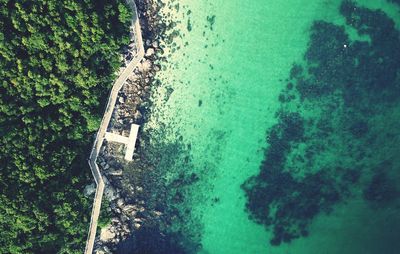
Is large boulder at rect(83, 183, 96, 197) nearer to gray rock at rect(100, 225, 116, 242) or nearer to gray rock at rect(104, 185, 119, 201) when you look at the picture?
gray rock at rect(104, 185, 119, 201)

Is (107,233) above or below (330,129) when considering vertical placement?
below

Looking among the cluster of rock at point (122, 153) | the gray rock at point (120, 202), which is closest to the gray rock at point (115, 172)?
the cluster of rock at point (122, 153)

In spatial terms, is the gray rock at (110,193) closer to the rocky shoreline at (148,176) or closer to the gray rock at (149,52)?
the rocky shoreline at (148,176)

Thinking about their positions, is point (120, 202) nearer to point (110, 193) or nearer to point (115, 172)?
point (110, 193)

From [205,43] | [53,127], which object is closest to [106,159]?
[53,127]

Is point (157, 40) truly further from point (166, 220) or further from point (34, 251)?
point (34, 251)

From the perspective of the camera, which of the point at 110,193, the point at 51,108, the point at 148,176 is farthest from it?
the point at 148,176

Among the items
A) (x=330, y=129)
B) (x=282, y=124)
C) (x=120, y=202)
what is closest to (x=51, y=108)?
(x=120, y=202)

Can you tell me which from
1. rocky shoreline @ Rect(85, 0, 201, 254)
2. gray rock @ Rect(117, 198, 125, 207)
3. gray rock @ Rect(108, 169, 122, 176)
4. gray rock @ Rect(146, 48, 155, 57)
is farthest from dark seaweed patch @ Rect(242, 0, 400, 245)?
gray rock @ Rect(146, 48, 155, 57)
